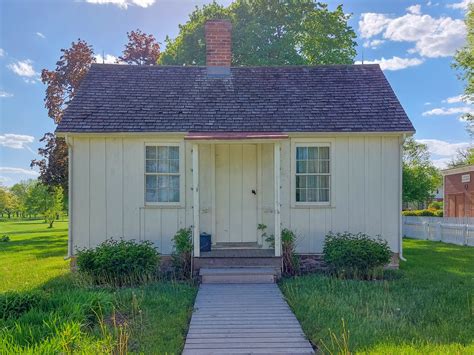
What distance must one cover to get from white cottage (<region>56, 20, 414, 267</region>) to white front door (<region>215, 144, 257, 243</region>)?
1.0 inches

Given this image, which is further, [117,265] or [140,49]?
[140,49]

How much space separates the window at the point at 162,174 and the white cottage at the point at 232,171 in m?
0.02

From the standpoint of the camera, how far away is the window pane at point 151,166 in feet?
29.7

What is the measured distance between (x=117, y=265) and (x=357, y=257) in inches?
192

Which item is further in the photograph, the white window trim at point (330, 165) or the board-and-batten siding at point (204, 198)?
the white window trim at point (330, 165)

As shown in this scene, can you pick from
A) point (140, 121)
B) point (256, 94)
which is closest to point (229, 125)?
point (256, 94)

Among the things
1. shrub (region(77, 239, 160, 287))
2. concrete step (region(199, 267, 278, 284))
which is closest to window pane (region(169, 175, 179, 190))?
shrub (region(77, 239, 160, 287))

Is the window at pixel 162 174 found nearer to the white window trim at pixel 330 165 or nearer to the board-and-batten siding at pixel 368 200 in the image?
the board-and-batten siding at pixel 368 200

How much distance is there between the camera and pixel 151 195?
9031 millimetres

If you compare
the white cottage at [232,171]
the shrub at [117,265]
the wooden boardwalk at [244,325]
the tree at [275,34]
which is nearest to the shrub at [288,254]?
the white cottage at [232,171]

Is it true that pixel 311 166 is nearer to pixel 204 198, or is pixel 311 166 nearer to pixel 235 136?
pixel 235 136

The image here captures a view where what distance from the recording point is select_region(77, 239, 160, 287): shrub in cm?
752

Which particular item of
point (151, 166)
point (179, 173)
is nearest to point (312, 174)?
point (179, 173)

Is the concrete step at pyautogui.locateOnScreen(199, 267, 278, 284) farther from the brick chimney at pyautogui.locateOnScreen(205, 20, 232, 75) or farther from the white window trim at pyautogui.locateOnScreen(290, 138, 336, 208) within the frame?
the brick chimney at pyautogui.locateOnScreen(205, 20, 232, 75)
